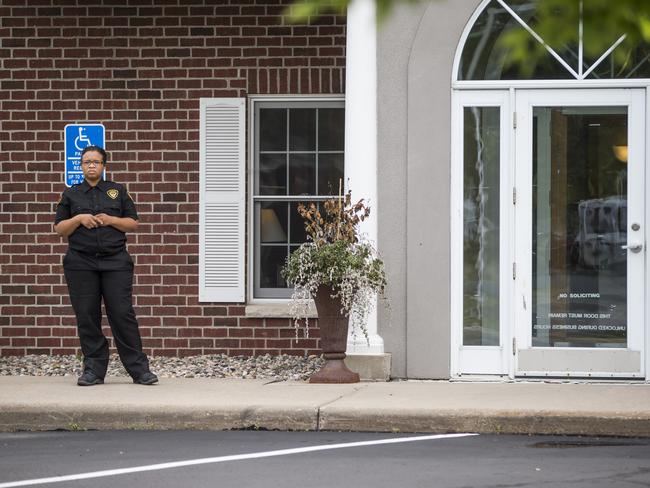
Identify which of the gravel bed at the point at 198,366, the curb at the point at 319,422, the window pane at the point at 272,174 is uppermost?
the window pane at the point at 272,174

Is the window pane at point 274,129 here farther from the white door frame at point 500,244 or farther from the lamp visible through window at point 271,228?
the white door frame at point 500,244

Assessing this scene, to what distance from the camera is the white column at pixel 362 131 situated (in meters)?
9.61

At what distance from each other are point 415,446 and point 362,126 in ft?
11.1

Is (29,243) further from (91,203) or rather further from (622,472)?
(622,472)

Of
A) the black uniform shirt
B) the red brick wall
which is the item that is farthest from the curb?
the red brick wall

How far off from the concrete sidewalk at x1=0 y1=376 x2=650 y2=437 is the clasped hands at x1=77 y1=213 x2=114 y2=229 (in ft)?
3.98

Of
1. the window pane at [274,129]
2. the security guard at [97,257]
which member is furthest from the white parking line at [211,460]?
the window pane at [274,129]

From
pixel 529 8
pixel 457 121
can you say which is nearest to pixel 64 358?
pixel 457 121

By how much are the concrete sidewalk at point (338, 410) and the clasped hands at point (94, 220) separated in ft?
3.98

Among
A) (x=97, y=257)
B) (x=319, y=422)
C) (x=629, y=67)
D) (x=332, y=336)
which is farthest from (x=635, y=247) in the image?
(x=97, y=257)

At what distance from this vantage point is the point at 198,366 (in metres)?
10.7

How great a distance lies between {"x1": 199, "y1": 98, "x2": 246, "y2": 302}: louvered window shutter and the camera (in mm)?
11266

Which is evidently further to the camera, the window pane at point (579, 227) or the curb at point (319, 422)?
the window pane at point (579, 227)

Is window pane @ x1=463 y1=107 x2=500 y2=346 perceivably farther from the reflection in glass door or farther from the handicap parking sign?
the handicap parking sign
